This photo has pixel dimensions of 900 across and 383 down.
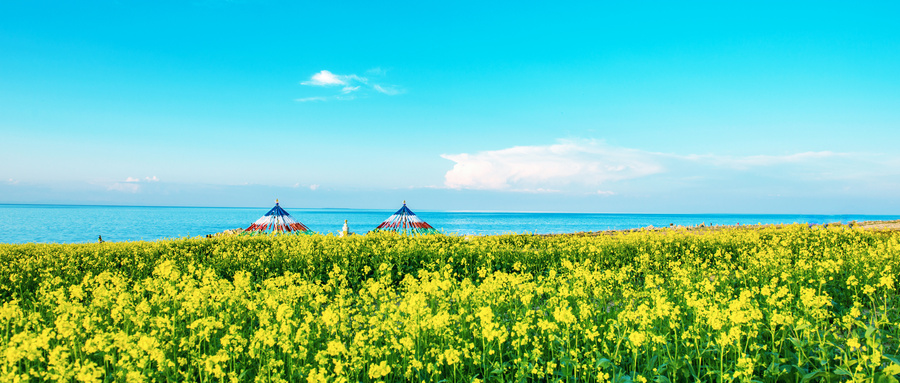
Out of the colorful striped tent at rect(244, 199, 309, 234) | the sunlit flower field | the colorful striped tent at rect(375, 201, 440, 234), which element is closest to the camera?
the sunlit flower field

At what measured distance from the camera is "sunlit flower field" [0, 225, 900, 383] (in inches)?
145

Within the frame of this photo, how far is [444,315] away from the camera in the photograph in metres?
3.94

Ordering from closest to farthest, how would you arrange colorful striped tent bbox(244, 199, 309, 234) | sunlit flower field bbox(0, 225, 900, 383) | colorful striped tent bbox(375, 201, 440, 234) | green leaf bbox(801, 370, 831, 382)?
green leaf bbox(801, 370, 831, 382) < sunlit flower field bbox(0, 225, 900, 383) < colorful striped tent bbox(375, 201, 440, 234) < colorful striped tent bbox(244, 199, 309, 234)

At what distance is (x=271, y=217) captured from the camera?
23.1 m

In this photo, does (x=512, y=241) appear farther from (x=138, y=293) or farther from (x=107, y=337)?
(x=107, y=337)

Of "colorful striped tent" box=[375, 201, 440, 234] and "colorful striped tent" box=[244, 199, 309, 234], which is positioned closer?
"colorful striped tent" box=[375, 201, 440, 234]

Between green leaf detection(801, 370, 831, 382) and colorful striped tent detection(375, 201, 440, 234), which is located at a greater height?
colorful striped tent detection(375, 201, 440, 234)

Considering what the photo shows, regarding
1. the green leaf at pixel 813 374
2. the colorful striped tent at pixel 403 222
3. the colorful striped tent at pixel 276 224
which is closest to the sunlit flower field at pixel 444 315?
the green leaf at pixel 813 374

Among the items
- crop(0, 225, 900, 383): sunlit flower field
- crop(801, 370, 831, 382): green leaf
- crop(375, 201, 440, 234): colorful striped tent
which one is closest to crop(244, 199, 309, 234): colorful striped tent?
crop(375, 201, 440, 234): colorful striped tent

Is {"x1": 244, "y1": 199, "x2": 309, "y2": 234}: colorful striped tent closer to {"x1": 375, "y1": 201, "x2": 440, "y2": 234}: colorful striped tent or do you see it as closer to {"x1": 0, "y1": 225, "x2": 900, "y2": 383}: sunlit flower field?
{"x1": 375, "y1": 201, "x2": 440, "y2": 234}: colorful striped tent

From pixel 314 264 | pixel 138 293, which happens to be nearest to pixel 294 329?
pixel 138 293

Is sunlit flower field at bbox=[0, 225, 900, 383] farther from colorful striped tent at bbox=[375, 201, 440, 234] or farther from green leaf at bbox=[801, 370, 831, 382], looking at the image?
colorful striped tent at bbox=[375, 201, 440, 234]

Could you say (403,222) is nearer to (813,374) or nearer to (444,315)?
(444,315)

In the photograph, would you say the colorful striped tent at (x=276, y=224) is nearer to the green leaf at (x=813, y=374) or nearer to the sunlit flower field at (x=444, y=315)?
the sunlit flower field at (x=444, y=315)
